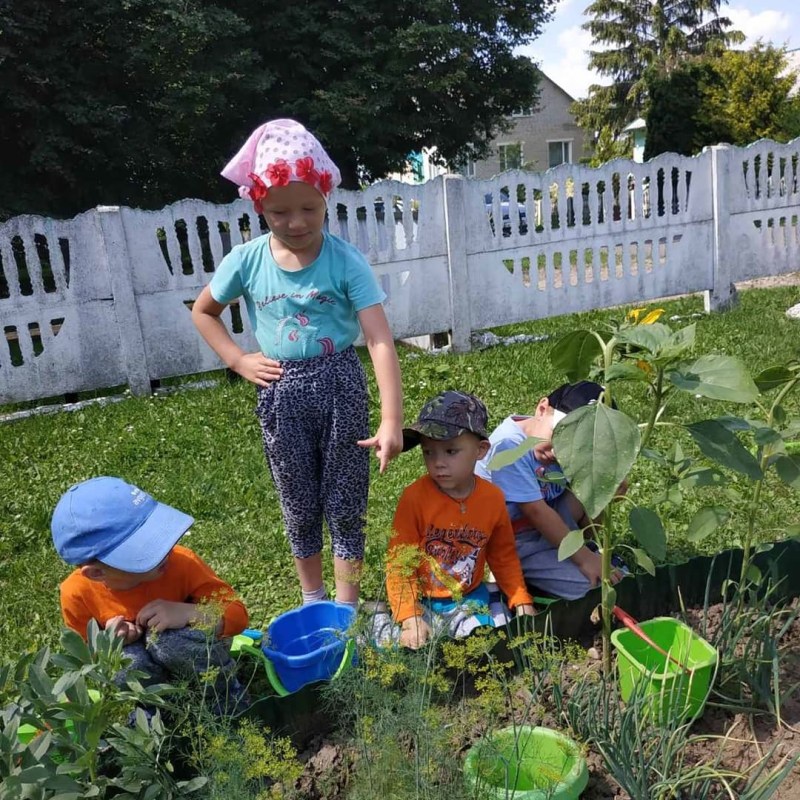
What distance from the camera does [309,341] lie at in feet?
7.32

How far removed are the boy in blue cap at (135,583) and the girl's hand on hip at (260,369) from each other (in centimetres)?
49

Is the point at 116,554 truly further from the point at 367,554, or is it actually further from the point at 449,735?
the point at 367,554

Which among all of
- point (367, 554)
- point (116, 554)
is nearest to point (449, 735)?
point (116, 554)

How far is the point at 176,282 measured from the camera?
573 centimetres

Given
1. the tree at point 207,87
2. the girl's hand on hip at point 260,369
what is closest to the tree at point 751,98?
the tree at point 207,87

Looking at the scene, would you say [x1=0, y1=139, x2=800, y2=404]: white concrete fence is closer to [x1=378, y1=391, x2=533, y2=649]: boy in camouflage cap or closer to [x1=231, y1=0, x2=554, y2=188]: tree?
[x1=378, y1=391, x2=533, y2=649]: boy in camouflage cap

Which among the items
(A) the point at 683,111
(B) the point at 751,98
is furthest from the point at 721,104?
(A) the point at 683,111

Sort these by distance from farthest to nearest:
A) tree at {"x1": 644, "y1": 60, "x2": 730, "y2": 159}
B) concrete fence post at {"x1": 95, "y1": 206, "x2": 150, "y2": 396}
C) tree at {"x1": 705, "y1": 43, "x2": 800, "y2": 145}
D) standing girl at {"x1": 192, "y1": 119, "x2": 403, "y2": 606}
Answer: tree at {"x1": 644, "y1": 60, "x2": 730, "y2": 159}
tree at {"x1": 705, "y1": 43, "x2": 800, "y2": 145}
concrete fence post at {"x1": 95, "y1": 206, "x2": 150, "y2": 396}
standing girl at {"x1": 192, "y1": 119, "x2": 403, "y2": 606}

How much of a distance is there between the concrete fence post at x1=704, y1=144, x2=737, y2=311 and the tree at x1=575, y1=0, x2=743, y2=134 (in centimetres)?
3726

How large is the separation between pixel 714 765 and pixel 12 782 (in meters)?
1.26

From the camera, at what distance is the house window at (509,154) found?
116 feet

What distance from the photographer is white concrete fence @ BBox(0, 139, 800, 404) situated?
18.2 ft

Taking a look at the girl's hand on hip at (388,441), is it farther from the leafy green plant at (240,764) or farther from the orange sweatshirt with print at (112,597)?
the leafy green plant at (240,764)

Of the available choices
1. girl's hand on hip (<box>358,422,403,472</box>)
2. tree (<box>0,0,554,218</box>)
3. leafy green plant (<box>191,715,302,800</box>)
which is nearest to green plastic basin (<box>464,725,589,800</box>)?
leafy green plant (<box>191,715,302,800</box>)
